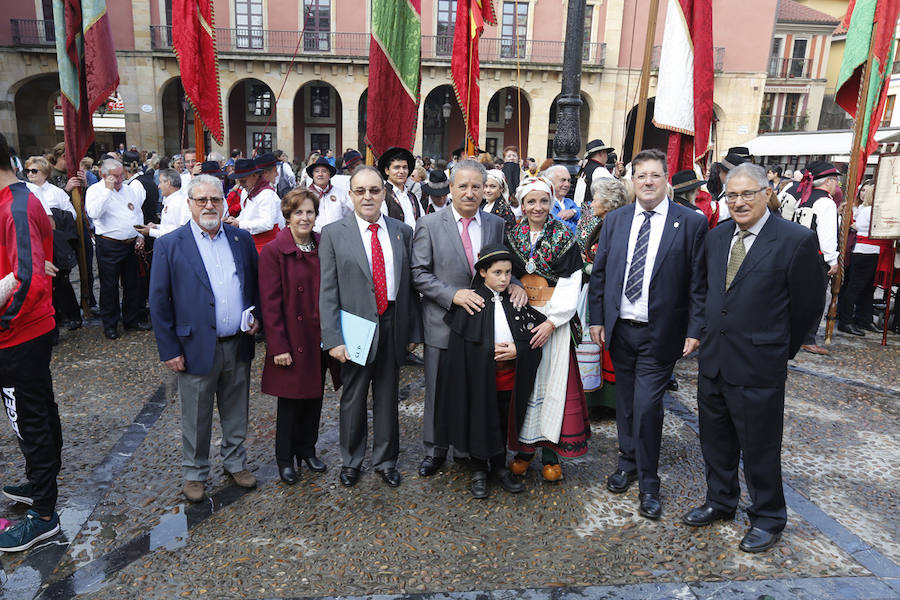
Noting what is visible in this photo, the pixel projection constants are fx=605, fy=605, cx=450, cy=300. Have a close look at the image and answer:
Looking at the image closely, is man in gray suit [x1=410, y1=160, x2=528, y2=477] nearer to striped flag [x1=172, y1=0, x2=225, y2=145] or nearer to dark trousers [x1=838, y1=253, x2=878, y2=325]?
striped flag [x1=172, y1=0, x2=225, y2=145]

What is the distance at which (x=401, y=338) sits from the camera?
12.2 ft

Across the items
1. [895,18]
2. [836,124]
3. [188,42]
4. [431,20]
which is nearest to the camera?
[188,42]

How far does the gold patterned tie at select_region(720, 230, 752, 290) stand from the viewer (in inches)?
122

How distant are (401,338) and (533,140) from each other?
84.5 feet

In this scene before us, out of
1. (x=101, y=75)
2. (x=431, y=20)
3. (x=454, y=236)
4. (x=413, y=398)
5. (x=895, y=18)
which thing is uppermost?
(x=431, y=20)

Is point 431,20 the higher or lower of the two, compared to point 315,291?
higher

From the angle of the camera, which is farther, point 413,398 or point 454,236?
point 413,398

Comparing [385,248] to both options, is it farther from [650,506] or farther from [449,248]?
[650,506]

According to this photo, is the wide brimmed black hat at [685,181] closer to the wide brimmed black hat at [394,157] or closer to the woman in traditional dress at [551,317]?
the woman in traditional dress at [551,317]

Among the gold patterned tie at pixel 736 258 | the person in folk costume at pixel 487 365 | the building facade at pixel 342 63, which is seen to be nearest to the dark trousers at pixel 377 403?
the person in folk costume at pixel 487 365

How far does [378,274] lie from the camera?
11.9 ft

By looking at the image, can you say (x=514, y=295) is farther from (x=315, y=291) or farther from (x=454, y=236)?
(x=315, y=291)

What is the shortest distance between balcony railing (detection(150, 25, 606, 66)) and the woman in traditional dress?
986 inches

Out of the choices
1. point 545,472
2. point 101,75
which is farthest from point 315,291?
point 101,75
